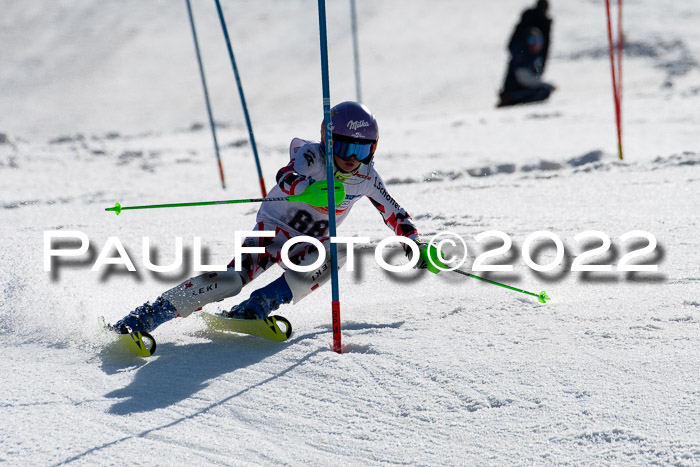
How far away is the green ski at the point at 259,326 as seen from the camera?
3277 millimetres

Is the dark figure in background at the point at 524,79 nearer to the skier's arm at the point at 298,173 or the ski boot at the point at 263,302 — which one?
the skier's arm at the point at 298,173

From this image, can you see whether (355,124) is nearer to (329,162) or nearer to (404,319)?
(329,162)

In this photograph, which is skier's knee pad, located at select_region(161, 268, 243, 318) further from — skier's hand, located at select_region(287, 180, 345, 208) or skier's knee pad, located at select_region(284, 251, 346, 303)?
skier's hand, located at select_region(287, 180, 345, 208)

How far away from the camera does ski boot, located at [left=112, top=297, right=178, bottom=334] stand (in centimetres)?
318

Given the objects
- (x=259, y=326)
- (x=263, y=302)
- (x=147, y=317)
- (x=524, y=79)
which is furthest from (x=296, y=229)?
(x=524, y=79)

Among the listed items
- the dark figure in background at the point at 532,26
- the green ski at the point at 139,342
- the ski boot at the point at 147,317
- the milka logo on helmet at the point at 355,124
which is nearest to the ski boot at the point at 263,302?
the ski boot at the point at 147,317

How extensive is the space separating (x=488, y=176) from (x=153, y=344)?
5.02 metres

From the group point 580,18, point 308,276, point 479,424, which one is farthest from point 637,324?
point 580,18

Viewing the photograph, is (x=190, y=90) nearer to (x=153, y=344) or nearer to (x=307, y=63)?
(x=307, y=63)

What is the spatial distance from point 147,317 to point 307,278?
74cm

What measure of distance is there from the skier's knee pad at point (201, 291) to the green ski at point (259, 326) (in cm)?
12

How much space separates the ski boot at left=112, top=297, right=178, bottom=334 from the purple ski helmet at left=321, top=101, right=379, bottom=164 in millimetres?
1065

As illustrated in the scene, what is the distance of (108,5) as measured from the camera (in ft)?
75.8

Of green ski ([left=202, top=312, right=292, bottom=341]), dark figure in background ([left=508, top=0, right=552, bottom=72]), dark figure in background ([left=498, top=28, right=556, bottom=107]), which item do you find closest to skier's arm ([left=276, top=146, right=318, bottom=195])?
green ski ([left=202, top=312, right=292, bottom=341])
